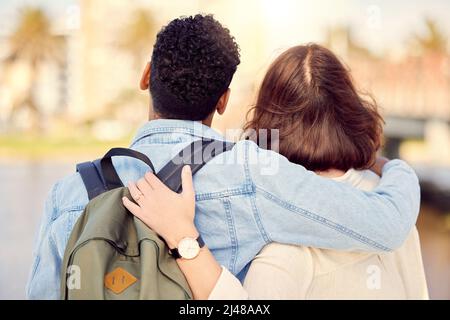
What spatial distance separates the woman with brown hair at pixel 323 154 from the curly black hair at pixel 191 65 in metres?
0.20

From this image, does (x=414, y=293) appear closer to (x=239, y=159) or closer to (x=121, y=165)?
(x=239, y=159)

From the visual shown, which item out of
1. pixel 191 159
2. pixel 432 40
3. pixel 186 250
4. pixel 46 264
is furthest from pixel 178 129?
pixel 432 40

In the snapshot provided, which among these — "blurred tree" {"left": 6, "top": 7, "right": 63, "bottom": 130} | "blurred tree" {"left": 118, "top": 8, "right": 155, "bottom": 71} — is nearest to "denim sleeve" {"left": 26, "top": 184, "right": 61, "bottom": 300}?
"blurred tree" {"left": 6, "top": 7, "right": 63, "bottom": 130}

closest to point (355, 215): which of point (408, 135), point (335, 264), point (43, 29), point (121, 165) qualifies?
point (335, 264)

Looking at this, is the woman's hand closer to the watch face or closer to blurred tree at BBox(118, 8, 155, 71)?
the watch face

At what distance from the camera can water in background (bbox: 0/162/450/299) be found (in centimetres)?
859

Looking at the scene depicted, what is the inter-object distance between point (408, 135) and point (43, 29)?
29.9m

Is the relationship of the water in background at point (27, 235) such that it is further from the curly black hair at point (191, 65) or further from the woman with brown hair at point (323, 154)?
the curly black hair at point (191, 65)

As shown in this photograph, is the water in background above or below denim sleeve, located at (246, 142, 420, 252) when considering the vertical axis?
below

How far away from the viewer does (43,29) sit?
40.0 m

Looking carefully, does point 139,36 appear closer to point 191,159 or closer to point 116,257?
point 191,159

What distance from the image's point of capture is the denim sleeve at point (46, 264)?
1547 millimetres

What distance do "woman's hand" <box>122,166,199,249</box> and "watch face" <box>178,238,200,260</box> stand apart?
1 centimetres

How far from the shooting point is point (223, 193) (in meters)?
1.59
